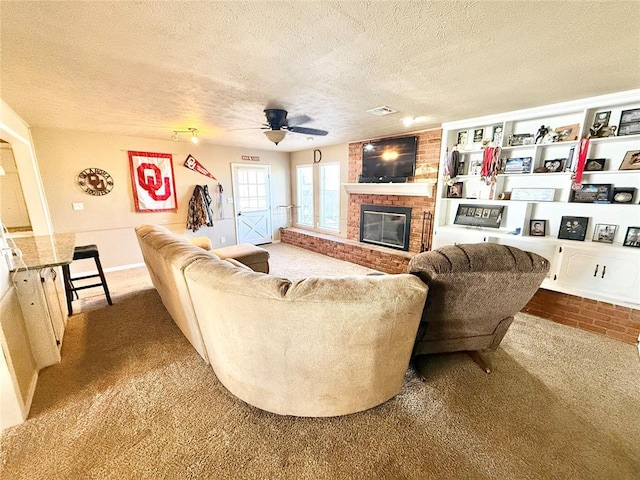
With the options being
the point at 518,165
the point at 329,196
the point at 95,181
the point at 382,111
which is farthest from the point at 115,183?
the point at 518,165

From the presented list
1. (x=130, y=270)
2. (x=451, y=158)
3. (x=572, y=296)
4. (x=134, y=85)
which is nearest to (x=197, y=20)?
(x=134, y=85)

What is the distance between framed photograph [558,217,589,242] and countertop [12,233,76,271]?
474 cm

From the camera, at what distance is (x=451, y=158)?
357cm

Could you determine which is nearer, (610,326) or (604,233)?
(610,326)

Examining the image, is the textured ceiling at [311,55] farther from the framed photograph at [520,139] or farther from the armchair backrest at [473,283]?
Answer: the armchair backrest at [473,283]

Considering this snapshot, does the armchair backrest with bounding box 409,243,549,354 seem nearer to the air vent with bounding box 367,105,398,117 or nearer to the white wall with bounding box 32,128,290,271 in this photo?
the air vent with bounding box 367,105,398,117

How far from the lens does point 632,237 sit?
2441mm

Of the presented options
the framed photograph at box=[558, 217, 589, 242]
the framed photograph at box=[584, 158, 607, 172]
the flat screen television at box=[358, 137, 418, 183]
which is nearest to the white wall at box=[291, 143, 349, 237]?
the flat screen television at box=[358, 137, 418, 183]

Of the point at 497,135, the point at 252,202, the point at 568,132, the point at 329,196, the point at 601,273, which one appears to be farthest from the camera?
the point at 252,202

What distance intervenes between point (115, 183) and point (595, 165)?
6527mm

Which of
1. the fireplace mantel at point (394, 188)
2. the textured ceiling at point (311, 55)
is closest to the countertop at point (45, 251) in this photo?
the textured ceiling at point (311, 55)

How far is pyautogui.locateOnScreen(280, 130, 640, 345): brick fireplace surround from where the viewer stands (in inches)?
98.6

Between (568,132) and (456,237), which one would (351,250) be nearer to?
(456,237)

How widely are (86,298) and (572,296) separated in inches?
228
